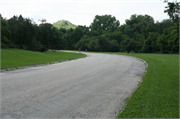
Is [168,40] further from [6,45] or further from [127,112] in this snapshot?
[127,112]

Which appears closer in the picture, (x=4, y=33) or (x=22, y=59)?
(x=22, y=59)

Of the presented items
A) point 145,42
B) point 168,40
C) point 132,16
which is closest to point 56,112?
point 168,40

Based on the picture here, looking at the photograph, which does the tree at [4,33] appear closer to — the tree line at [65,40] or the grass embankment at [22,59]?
the tree line at [65,40]

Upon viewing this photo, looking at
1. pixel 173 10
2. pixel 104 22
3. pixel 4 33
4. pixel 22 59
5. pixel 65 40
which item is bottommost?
pixel 22 59

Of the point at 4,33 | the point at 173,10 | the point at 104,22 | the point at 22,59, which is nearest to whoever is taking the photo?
the point at 173,10

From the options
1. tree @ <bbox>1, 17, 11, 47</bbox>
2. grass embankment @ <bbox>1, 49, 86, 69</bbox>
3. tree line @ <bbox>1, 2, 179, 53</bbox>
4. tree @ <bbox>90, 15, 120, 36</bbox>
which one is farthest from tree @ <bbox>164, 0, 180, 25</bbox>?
tree @ <bbox>90, 15, 120, 36</bbox>

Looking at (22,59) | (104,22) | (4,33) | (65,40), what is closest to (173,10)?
(22,59)

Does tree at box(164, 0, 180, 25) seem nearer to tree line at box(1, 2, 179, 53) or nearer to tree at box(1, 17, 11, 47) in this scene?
tree line at box(1, 2, 179, 53)

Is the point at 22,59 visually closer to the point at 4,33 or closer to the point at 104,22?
the point at 4,33

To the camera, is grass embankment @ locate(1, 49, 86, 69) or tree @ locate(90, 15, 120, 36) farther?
tree @ locate(90, 15, 120, 36)

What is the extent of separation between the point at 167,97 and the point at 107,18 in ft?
Answer: 512

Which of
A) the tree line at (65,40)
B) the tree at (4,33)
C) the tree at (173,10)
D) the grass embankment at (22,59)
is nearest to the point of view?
the tree at (173,10)

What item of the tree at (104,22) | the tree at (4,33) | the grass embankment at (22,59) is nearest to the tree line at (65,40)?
the tree at (4,33)

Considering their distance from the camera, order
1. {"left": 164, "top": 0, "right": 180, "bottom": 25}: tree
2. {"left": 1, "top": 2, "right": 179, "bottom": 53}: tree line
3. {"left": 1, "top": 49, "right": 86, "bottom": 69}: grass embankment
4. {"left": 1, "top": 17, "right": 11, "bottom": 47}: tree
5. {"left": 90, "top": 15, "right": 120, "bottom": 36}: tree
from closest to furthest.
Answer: {"left": 164, "top": 0, "right": 180, "bottom": 25}: tree
{"left": 1, "top": 49, "right": 86, "bottom": 69}: grass embankment
{"left": 1, "top": 17, "right": 11, "bottom": 47}: tree
{"left": 1, "top": 2, "right": 179, "bottom": 53}: tree line
{"left": 90, "top": 15, "right": 120, "bottom": 36}: tree
